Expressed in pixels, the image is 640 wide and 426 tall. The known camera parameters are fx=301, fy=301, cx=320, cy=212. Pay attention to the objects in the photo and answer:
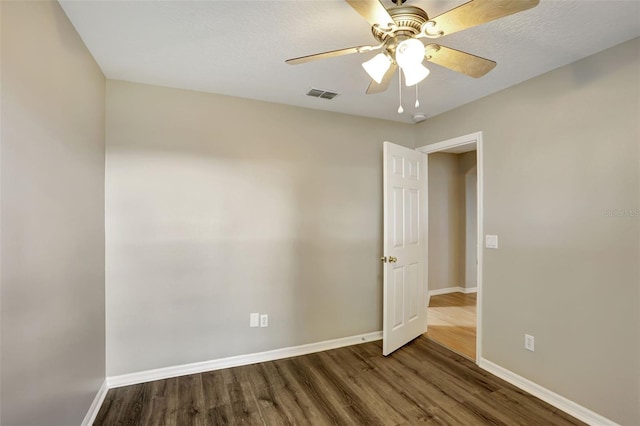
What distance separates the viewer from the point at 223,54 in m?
2.01

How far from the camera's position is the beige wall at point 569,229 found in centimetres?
185

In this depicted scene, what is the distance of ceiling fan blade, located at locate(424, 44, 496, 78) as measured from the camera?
1.40 meters

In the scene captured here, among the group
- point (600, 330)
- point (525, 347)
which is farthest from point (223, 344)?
point (600, 330)

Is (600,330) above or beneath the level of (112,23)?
beneath

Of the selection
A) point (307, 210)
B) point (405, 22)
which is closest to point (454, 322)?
point (307, 210)

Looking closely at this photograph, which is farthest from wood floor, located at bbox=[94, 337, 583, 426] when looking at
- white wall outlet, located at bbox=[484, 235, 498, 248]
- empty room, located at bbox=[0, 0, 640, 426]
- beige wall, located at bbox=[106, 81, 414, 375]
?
white wall outlet, located at bbox=[484, 235, 498, 248]

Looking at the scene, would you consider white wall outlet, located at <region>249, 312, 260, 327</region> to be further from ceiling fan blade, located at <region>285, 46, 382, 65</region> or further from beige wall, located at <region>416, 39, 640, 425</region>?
ceiling fan blade, located at <region>285, 46, 382, 65</region>

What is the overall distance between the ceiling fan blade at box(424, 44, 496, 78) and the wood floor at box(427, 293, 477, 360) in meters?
2.59

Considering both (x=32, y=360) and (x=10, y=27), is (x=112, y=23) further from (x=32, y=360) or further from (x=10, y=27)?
(x=32, y=360)

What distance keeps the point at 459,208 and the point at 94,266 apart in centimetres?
513

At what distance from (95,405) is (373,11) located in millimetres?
2884

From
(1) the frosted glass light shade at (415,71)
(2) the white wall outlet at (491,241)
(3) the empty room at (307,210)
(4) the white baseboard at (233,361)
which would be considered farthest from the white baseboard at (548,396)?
(1) the frosted glass light shade at (415,71)

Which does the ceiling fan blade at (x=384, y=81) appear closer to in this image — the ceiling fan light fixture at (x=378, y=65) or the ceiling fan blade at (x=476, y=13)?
the ceiling fan light fixture at (x=378, y=65)

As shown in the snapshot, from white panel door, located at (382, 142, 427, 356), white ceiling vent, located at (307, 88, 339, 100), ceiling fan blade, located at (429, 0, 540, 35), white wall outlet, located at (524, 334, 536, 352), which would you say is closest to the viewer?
ceiling fan blade, located at (429, 0, 540, 35)
